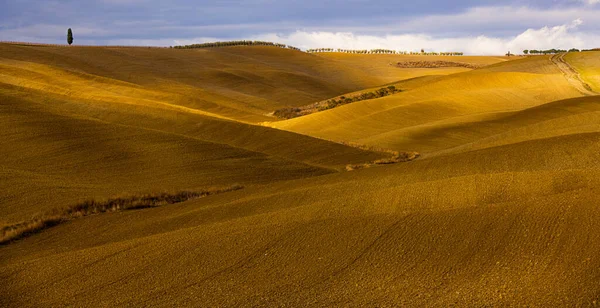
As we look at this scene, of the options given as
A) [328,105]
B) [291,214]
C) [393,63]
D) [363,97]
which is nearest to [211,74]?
[328,105]

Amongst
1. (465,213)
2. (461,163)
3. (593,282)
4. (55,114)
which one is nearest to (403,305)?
(593,282)

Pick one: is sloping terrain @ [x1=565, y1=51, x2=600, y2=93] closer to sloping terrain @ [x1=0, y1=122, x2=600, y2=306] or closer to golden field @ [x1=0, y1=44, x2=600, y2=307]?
golden field @ [x1=0, y1=44, x2=600, y2=307]

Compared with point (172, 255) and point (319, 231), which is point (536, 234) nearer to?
point (319, 231)

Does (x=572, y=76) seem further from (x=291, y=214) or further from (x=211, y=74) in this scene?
(x=291, y=214)

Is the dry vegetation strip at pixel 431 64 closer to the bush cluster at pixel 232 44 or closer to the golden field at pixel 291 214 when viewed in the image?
the bush cluster at pixel 232 44

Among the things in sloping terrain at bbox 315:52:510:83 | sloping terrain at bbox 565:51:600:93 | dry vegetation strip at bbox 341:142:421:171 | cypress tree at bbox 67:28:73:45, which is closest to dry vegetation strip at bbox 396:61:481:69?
sloping terrain at bbox 315:52:510:83

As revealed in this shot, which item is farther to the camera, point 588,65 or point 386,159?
point 588,65

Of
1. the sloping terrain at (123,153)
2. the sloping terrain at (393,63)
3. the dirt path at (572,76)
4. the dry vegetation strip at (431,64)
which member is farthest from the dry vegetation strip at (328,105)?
the dry vegetation strip at (431,64)
